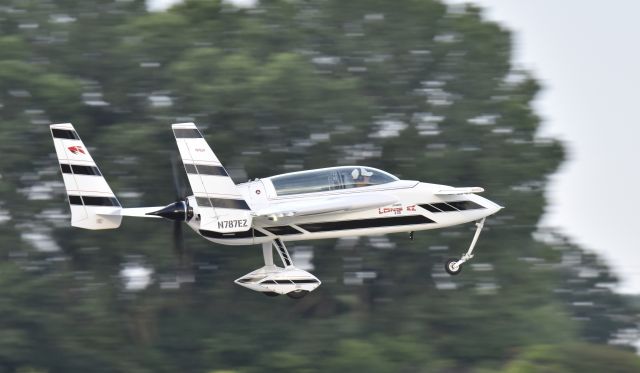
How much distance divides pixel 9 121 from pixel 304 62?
36.1ft

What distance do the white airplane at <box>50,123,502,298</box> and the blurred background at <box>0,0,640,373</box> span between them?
1206 centimetres

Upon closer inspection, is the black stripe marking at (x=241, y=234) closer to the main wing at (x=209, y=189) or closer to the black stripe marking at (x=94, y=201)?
the main wing at (x=209, y=189)

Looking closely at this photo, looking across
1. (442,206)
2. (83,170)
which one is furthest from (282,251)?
(83,170)

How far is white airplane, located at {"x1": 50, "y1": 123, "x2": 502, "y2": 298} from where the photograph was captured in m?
33.9

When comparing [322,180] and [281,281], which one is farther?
[281,281]

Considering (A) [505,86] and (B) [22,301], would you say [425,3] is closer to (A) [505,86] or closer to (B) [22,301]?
(A) [505,86]

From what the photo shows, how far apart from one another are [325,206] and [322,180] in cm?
88

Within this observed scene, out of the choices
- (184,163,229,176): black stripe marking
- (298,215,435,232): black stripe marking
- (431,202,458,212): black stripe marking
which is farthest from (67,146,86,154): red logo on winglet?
(431,202,458,212): black stripe marking

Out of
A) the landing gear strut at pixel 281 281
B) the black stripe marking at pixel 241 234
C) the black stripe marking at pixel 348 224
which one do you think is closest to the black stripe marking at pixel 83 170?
the black stripe marking at pixel 241 234

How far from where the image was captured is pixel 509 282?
52.7 m

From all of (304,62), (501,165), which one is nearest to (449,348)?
(501,165)

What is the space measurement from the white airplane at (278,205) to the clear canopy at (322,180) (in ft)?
0.08

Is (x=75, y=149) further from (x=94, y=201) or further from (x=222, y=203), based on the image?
(x=222, y=203)

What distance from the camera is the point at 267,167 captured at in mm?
48531
